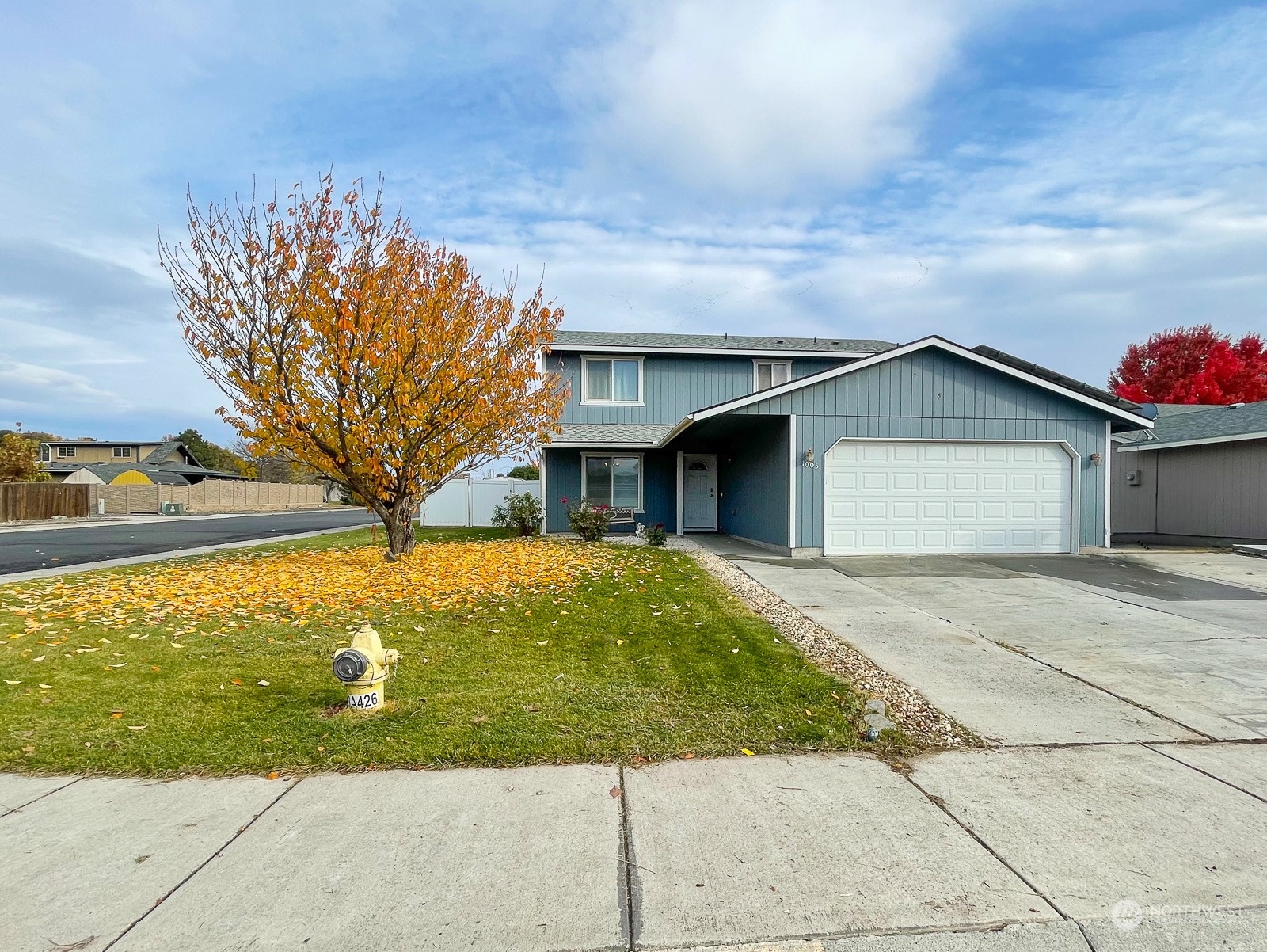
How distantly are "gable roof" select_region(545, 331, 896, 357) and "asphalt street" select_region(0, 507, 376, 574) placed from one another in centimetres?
1024

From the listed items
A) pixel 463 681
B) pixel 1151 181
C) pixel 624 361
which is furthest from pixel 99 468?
pixel 1151 181

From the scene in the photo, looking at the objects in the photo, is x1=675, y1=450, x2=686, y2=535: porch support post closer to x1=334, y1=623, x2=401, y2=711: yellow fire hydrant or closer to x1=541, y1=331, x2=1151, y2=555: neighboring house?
x1=541, y1=331, x2=1151, y2=555: neighboring house

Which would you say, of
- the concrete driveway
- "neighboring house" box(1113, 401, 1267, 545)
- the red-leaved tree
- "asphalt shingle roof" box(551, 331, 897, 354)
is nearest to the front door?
"asphalt shingle roof" box(551, 331, 897, 354)

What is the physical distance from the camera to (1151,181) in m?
11.8

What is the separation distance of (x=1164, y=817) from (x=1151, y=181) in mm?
12730

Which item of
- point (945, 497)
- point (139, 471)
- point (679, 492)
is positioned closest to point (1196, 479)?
point (945, 497)

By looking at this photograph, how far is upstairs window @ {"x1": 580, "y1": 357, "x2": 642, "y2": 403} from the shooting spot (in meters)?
17.8

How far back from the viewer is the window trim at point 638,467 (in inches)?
693

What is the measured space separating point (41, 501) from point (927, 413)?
115 feet

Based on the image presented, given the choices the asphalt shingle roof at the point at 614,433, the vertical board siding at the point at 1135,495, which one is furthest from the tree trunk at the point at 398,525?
the vertical board siding at the point at 1135,495

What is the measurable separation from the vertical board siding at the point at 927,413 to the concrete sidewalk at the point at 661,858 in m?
9.43

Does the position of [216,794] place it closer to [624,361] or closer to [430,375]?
[430,375]

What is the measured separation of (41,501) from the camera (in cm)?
2881

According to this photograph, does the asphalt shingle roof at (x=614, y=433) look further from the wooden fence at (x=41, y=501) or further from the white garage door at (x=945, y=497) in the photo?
the wooden fence at (x=41, y=501)
